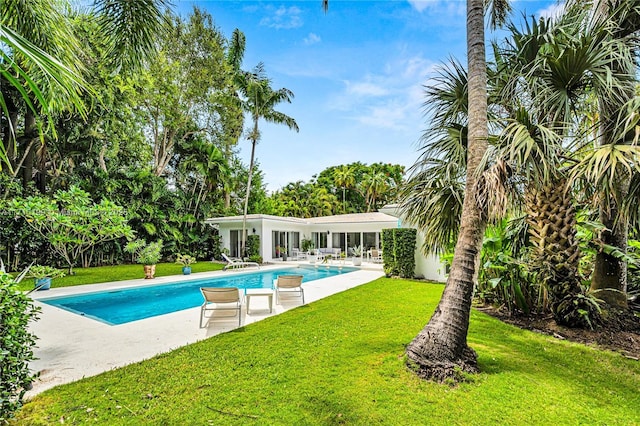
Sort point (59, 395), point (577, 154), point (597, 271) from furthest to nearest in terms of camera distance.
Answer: point (597, 271), point (577, 154), point (59, 395)

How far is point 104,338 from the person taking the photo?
661 centimetres

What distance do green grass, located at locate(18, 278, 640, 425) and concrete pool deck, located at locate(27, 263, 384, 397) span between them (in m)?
0.44

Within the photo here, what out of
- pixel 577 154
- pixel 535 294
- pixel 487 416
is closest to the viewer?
pixel 487 416

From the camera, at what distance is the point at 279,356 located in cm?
546

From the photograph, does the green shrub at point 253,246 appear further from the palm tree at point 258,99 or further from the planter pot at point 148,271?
the planter pot at point 148,271

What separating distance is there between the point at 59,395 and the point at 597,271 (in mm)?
10253

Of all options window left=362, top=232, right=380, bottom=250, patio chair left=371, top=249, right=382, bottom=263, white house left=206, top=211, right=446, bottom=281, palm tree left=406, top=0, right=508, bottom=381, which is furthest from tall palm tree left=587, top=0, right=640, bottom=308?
window left=362, top=232, right=380, bottom=250

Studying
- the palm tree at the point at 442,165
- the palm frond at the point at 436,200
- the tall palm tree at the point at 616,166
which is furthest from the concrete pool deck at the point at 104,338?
the tall palm tree at the point at 616,166

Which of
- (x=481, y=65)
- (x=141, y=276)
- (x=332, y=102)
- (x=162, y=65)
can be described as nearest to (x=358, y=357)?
(x=481, y=65)

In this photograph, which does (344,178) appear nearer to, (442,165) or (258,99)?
(258,99)

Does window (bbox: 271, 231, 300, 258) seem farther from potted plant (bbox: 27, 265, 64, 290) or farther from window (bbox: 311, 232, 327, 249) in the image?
potted plant (bbox: 27, 265, 64, 290)

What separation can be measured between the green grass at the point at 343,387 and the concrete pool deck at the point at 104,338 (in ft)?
1.44

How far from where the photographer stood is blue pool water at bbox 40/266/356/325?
9297 mm

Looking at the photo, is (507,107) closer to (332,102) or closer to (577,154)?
(577,154)
